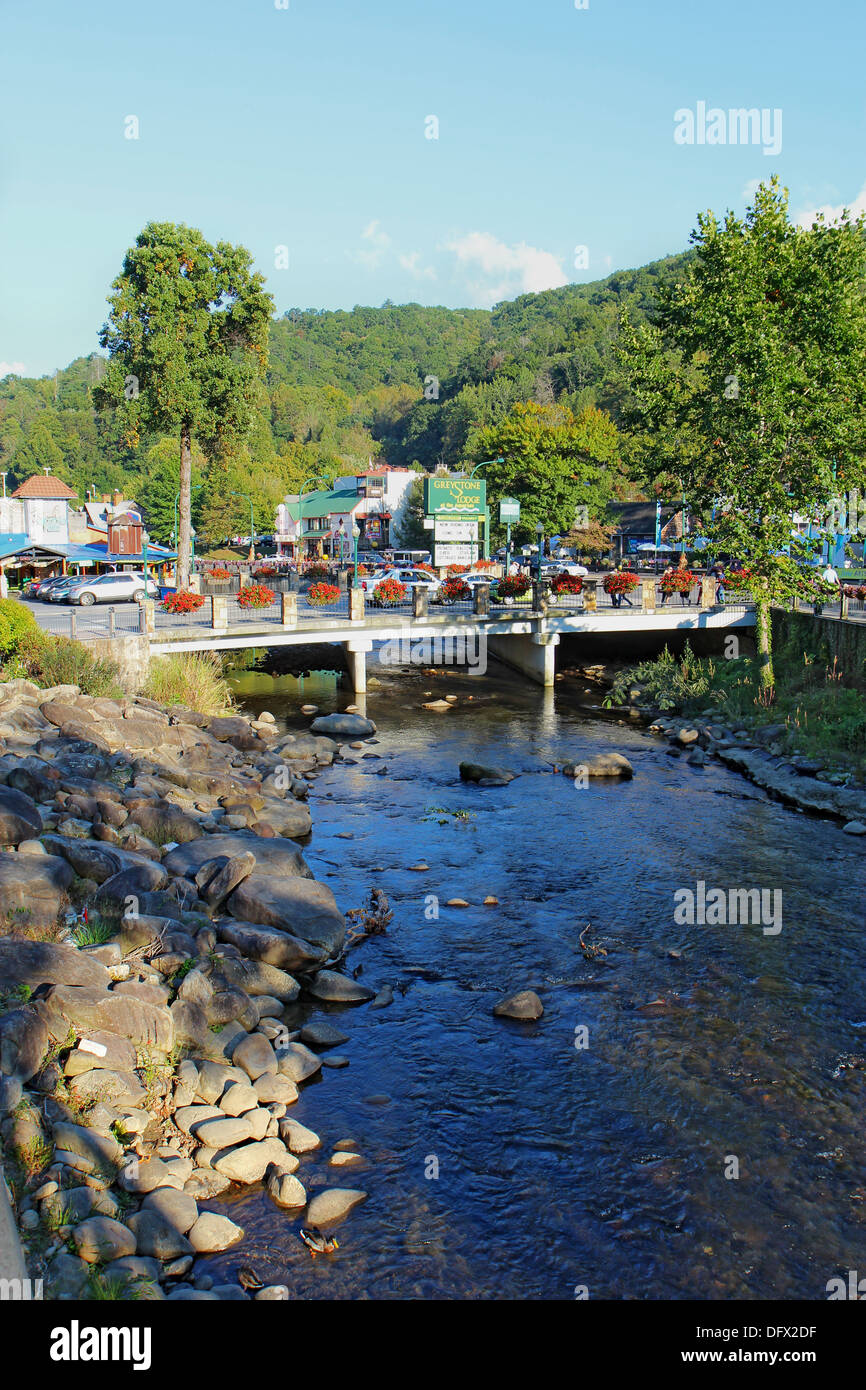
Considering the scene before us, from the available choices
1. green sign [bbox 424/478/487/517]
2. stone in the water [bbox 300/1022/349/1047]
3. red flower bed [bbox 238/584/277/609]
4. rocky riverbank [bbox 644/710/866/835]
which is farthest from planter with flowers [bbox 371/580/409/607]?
stone in the water [bbox 300/1022/349/1047]

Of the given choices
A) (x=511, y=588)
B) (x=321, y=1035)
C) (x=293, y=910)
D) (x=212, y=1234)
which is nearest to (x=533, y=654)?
(x=511, y=588)

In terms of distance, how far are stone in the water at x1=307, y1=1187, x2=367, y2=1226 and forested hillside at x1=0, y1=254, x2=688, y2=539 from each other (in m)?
74.8

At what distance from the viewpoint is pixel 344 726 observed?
2858 centimetres

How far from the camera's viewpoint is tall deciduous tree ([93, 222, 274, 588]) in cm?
Result: 4053

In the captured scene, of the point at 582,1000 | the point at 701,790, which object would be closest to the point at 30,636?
the point at 701,790

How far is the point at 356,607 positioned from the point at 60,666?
36.1 feet

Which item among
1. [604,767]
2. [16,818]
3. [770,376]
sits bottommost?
[604,767]

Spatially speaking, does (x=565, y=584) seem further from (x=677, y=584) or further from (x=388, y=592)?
(x=388, y=592)

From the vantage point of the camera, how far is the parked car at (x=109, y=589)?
142ft

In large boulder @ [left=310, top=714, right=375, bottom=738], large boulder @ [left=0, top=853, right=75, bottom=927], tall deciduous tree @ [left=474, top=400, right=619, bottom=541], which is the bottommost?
large boulder @ [left=310, top=714, right=375, bottom=738]

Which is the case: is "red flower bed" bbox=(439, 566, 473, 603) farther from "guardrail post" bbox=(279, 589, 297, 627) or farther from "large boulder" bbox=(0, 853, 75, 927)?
"large boulder" bbox=(0, 853, 75, 927)

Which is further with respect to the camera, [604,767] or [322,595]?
[322,595]

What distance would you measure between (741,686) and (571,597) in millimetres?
14074
